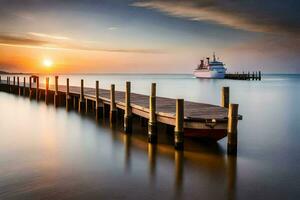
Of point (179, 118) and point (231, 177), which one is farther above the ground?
point (179, 118)

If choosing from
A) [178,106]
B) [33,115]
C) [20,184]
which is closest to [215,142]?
[178,106]

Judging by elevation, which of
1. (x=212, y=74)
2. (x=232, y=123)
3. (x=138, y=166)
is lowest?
(x=138, y=166)

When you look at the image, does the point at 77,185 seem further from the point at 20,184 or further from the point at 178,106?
the point at 178,106

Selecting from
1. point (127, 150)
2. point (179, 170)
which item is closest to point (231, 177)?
point (179, 170)

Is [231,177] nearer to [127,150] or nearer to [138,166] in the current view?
[138,166]

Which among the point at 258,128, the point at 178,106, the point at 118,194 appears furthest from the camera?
the point at 258,128

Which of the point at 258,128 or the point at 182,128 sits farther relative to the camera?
the point at 258,128

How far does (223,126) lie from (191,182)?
2609 millimetres

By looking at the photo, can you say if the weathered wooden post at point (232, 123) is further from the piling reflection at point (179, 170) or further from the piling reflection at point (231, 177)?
the piling reflection at point (179, 170)

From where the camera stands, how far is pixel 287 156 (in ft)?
40.2

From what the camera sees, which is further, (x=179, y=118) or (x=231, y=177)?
(x=179, y=118)

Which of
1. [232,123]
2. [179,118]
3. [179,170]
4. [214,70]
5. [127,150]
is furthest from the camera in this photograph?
[214,70]

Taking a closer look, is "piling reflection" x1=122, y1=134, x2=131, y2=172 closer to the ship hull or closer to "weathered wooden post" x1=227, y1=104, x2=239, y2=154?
"weathered wooden post" x1=227, y1=104, x2=239, y2=154

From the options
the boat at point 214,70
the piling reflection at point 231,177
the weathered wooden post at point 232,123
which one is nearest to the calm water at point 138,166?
the piling reflection at point 231,177
